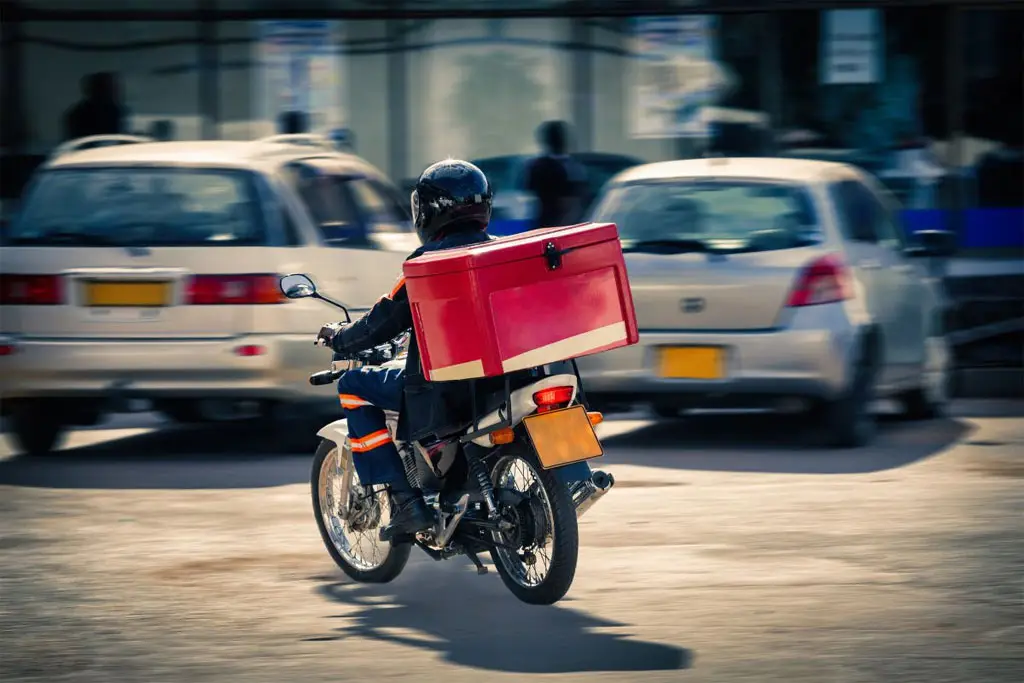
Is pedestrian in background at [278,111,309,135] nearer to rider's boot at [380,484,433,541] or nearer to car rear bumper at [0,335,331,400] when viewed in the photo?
car rear bumper at [0,335,331,400]

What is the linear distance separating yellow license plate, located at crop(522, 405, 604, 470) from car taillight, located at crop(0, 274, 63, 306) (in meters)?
4.75

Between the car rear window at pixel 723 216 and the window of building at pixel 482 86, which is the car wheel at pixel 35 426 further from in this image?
the window of building at pixel 482 86

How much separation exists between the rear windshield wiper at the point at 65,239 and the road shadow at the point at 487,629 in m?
3.88

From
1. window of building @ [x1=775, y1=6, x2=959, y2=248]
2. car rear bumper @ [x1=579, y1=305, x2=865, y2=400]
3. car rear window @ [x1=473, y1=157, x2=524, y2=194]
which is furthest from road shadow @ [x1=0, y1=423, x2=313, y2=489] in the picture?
window of building @ [x1=775, y1=6, x2=959, y2=248]

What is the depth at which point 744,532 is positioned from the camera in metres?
8.72

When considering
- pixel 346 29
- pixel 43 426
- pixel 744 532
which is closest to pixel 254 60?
pixel 346 29

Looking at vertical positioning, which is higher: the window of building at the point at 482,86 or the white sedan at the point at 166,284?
the window of building at the point at 482,86

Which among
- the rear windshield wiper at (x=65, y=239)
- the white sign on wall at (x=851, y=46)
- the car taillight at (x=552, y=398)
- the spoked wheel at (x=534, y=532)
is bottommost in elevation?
the spoked wheel at (x=534, y=532)

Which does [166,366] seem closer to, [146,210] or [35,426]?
[146,210]

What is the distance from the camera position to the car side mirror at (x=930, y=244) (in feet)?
40.5

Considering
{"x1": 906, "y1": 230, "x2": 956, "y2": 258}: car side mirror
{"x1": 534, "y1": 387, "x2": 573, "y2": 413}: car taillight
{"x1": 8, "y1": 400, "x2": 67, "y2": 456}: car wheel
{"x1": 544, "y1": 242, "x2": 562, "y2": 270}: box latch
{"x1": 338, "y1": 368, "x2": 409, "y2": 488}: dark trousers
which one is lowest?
{"x1": 8, "y1": 400, "x2": 67, "y2": 456}: car wheel

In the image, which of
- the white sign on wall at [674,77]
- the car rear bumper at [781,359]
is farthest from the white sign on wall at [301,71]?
the car rear bumper at [781,359]

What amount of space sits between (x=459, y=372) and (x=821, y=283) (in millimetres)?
4528

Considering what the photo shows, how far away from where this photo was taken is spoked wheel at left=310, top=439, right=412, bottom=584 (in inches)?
309
